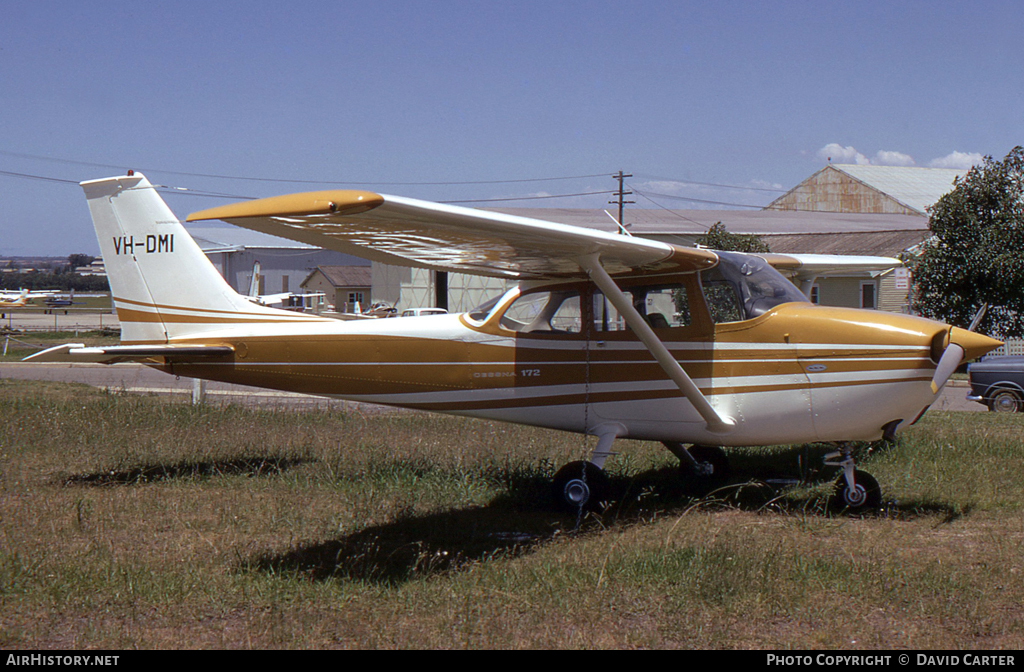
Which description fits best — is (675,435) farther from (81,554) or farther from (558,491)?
(81,554)

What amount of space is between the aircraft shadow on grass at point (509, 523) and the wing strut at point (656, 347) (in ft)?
1.84

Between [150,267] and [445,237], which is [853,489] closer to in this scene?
[445,237]

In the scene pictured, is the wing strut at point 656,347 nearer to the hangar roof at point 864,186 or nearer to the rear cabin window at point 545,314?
the rear cabin window at point 545,314

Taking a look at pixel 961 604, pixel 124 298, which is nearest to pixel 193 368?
pixel 124 298

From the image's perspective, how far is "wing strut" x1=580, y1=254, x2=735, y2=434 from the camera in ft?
21.8

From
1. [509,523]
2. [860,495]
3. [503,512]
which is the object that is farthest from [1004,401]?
[509,523]

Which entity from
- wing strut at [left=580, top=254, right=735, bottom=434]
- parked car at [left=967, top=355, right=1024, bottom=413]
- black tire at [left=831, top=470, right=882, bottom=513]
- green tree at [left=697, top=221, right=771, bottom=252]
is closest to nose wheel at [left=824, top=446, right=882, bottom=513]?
black tire at [left=831, top=470, right=882, bottom=513]

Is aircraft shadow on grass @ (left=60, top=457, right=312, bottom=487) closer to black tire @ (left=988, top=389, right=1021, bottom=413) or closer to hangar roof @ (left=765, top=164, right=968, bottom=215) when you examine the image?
black tire @ (left=988, top=389, right=1021, bottom=413)

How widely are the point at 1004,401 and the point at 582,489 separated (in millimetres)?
11556

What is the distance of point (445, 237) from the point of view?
638cm

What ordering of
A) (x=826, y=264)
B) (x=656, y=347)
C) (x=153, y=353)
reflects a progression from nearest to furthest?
(x=656, y=347), (x=153, y=353), (x=826, y=264)

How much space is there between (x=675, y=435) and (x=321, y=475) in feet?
11.8

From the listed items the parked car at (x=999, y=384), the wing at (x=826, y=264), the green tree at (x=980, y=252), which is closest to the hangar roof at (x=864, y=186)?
the green tree at (x=980, y=252)

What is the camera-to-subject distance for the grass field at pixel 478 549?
4719mm
